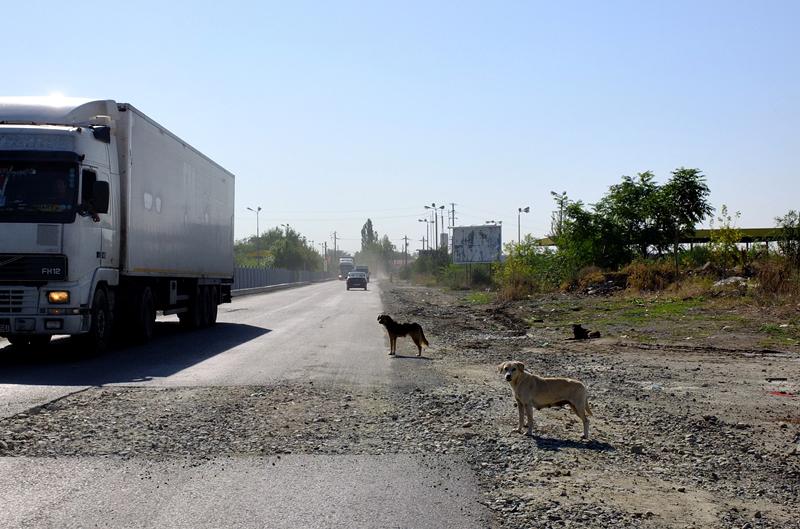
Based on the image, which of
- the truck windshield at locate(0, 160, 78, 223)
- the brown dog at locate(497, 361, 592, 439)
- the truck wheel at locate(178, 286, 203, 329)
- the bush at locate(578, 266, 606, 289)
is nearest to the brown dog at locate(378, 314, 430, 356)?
the truck windshield at locate(0, 160, 78, 223)

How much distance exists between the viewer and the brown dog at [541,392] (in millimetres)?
8367

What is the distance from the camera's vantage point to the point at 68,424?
344 inches

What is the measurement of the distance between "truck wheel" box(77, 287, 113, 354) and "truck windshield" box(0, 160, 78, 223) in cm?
168

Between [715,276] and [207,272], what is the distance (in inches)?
832

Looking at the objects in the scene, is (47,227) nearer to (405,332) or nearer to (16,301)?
(16,301)

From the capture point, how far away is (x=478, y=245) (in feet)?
241

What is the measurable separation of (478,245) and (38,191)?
60.5m

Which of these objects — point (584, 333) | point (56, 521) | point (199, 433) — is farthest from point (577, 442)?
point (584, 333)

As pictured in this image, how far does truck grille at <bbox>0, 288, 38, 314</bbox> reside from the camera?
14086 mm

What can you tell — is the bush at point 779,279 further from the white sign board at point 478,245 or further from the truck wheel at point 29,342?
the white sign board at point 478,245

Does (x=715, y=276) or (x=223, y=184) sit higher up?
(x=223, y=184)

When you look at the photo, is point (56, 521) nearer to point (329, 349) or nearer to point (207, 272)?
point (329, 349)

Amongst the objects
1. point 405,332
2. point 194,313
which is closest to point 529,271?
point 194,313

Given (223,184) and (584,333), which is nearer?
(584,333)
